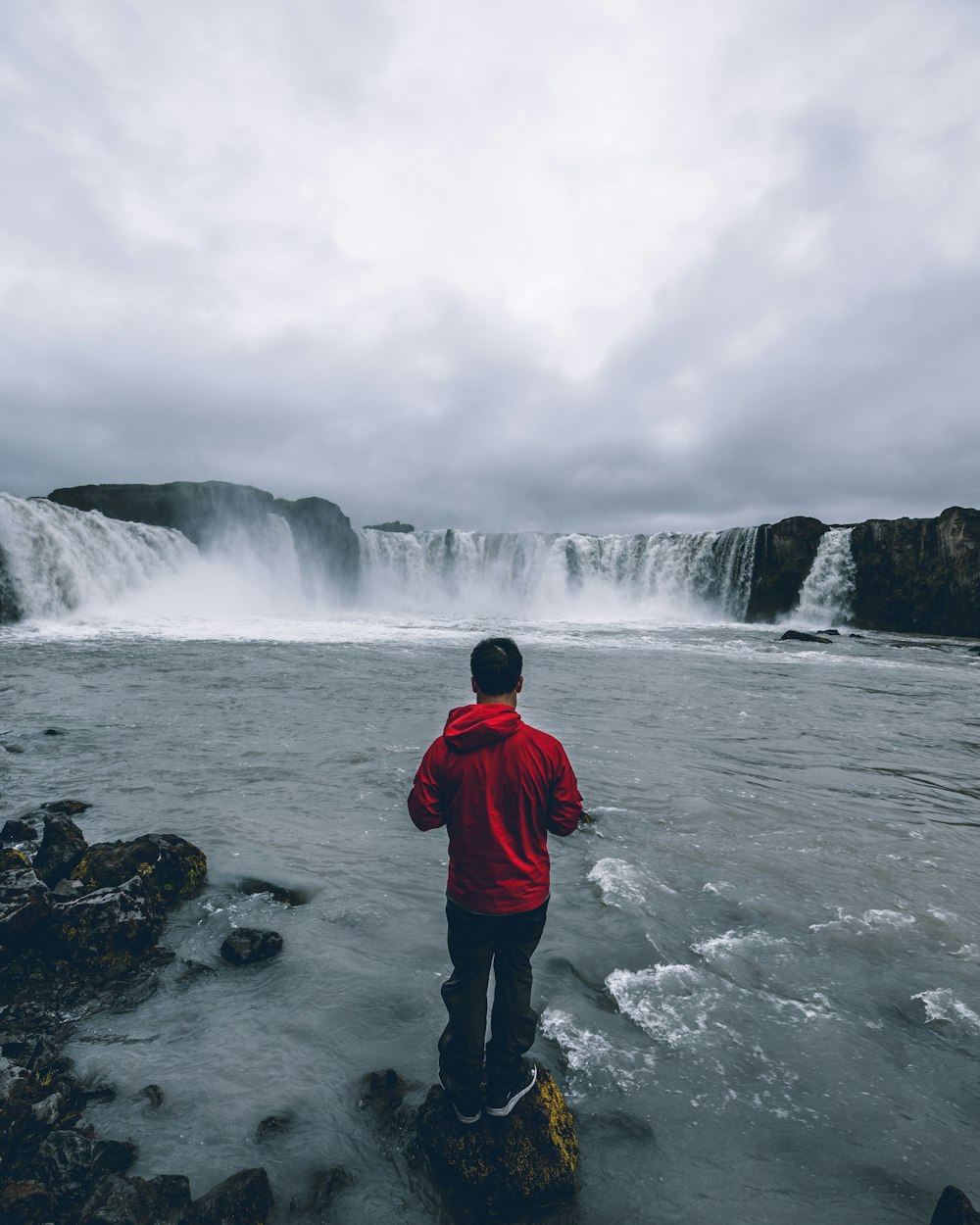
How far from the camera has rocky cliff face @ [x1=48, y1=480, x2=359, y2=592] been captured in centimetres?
6150

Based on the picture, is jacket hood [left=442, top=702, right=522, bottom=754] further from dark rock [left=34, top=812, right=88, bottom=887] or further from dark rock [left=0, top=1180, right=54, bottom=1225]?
dark rock [left=34, top=812, right=88, bottom=887]

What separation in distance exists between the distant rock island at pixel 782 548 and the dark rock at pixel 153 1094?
36.3 m

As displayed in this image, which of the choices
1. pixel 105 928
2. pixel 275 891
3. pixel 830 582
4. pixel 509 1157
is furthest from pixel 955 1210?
pixel 830 582

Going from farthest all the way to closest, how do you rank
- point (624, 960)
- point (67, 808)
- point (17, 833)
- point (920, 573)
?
point (920, 573), point (67, 808), point (17, 833), point (624, 960)

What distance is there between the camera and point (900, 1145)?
11.0 ft

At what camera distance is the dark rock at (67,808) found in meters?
7.33

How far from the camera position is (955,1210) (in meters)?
2.58

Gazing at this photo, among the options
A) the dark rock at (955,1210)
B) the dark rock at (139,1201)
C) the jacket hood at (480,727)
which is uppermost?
the jacket hood at (480,727)

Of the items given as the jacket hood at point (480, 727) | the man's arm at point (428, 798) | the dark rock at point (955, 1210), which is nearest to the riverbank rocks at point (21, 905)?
the man's arm at point (428, 798)

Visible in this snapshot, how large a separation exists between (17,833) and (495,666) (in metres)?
6.14

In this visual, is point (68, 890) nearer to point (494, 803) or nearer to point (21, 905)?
point (21, 905)

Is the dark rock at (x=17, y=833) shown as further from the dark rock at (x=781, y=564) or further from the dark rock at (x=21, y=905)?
the dark rock at (x=781, y=564)

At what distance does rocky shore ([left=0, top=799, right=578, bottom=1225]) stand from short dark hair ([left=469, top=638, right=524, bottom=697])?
82.0 inches

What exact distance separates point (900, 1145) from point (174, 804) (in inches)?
305
